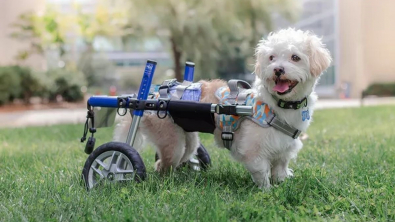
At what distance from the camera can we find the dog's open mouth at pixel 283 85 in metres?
3.17

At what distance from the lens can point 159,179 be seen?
11.7 feet

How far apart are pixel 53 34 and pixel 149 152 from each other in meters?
18.6

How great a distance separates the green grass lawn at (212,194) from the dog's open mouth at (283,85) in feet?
2.19

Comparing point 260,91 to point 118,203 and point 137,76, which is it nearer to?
point 118,203

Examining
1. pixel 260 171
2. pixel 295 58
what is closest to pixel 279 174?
pixel 260 171

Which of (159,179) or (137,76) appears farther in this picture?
(137,76)

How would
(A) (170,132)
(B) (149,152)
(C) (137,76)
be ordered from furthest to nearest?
(C) (137,76) < (B) (149,152) < (A) (170,132)

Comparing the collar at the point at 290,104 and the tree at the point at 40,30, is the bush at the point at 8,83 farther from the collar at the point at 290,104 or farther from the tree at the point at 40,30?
the collar at the point at 290,104

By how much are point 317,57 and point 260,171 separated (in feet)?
3.11

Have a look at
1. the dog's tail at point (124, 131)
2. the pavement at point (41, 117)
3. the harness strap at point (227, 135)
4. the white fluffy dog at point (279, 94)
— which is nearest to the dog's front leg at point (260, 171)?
the white fluffy dog at point (279, 94)

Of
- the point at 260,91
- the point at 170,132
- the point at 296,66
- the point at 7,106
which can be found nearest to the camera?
the point at 296,66

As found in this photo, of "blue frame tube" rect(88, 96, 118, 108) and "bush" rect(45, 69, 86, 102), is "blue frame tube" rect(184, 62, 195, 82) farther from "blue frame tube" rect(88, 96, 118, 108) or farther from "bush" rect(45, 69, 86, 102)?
"bush" rect(45, 69, 86, 102)

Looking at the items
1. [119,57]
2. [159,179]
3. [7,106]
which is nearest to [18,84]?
[7,106]

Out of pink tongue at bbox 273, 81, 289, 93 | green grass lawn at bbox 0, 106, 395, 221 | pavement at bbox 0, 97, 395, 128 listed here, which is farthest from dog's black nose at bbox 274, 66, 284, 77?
pavement at bbox 0, 97, 395, 128
